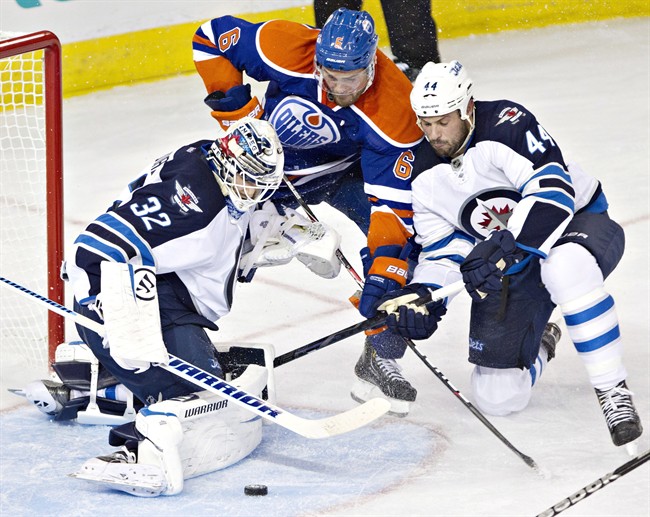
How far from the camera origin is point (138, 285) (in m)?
2.94

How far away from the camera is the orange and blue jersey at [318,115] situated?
3332 mm

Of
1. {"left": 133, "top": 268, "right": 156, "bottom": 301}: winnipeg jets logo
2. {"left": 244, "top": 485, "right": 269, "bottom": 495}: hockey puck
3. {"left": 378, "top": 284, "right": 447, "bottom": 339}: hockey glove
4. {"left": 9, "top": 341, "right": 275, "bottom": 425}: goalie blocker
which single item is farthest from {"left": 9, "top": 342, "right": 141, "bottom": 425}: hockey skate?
{"left": 378, "top": 284, "right": 447, "bottom": 339}: hockey glove

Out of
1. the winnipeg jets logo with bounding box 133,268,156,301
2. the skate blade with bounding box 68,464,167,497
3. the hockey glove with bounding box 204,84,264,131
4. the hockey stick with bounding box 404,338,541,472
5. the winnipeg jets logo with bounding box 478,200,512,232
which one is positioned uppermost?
the hockey glove with bounding box 204,84,264,131

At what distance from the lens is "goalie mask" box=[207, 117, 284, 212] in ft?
9.73

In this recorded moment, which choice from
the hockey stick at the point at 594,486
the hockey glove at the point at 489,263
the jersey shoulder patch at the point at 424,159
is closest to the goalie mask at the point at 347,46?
the jersey shoulder patch at the point at 424,159

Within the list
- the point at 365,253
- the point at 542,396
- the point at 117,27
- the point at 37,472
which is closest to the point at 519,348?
the point at 542,396

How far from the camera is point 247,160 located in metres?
2.96

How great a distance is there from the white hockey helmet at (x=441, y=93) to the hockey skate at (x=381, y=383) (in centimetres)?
76

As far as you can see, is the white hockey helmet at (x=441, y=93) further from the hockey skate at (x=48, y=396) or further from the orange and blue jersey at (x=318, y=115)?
the hockey skate at (x=48, y=396)

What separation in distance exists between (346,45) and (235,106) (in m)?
0.43

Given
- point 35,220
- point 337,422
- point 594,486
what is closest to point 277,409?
point 337,422

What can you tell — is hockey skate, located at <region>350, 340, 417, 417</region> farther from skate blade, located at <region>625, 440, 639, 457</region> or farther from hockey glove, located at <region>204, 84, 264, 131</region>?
hockey glove, located at <region>204, 84, 264, 131</region>

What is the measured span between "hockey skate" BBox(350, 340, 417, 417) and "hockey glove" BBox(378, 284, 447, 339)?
1.04 feet

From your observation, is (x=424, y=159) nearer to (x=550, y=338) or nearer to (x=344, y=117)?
(x=344, y=117)
